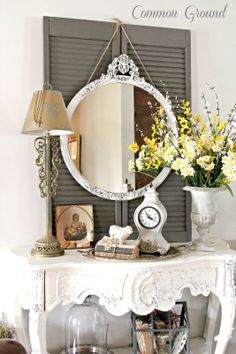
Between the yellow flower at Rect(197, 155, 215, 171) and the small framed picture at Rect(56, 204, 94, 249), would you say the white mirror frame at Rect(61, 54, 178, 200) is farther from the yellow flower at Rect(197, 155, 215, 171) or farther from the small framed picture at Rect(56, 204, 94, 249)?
the yellow flower at Rect(197, 155, 215, 171)

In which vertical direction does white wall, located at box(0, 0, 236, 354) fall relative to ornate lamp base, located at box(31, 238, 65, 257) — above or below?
above

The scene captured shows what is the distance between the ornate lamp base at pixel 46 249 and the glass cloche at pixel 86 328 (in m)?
0.47

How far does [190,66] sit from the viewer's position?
2.69 metres

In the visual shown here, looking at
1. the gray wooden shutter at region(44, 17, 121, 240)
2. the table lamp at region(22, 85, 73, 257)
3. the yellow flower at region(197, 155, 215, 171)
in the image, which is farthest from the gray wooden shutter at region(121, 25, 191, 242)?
the table lamp at region(22, 85, 73, 257)

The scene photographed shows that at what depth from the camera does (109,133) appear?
8.29 feet

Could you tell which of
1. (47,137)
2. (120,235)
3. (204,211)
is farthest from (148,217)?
(47,137)

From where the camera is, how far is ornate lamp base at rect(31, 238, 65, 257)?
219cm

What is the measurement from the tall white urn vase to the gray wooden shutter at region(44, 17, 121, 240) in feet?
1.45

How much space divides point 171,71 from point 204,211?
0.85 metres

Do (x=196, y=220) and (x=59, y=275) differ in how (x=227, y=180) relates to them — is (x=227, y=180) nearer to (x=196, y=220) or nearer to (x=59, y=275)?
(x=196, y=220)

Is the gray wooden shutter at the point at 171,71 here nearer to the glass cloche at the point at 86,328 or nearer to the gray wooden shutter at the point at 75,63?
the gray wooden shutter at the point at 75,63

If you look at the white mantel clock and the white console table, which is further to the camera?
the white mantel clock

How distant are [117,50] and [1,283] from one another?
1.42m

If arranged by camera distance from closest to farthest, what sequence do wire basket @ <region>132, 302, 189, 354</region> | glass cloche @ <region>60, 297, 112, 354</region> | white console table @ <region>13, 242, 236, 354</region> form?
white console table @ <region>13, 242, 236, 354</region> → wire basket @ <region>132, 302, 189, 354</region> → glass cloche @ <region>60, 297, 112, 354</region>
